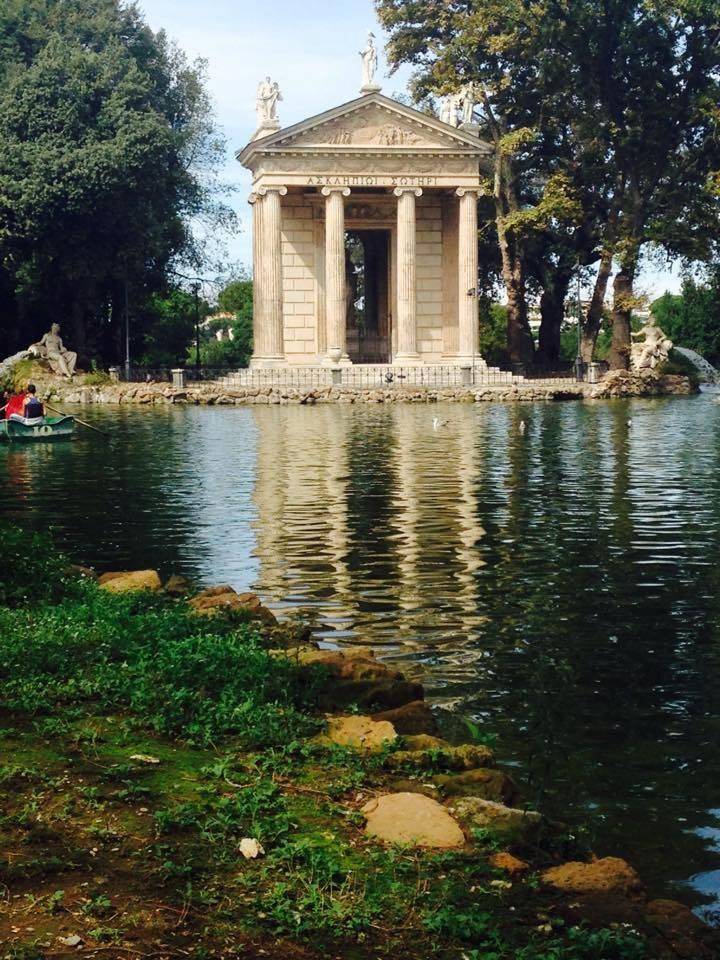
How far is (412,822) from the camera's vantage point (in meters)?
7.10

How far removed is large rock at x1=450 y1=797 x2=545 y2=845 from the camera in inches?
279

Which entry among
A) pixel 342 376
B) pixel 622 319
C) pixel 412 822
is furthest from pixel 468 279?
pixel 412 822

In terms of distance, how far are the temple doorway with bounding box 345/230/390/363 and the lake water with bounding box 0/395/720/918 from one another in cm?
4357

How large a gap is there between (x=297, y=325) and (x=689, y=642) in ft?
219

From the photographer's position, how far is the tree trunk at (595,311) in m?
76.8

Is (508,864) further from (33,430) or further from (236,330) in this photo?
(236,330)

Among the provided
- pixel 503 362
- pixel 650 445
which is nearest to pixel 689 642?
pixel 650 445

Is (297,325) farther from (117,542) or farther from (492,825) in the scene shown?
(492,825)

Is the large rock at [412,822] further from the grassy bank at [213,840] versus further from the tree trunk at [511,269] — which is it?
the tree trunk at [511,269]

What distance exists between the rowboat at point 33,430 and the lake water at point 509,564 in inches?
26.3

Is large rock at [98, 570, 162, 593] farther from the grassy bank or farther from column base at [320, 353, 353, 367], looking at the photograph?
column base at [320, 353, 353, 367]

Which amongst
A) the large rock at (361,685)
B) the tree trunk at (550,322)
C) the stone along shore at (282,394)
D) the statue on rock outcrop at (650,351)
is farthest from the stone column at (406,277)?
the large rock at (361,685)

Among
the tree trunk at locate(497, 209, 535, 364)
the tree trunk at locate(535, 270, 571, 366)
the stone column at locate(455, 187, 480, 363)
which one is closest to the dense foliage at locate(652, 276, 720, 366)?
the tree trunk at locate(535, 270, 571, 366)

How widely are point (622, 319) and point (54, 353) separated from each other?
32.9 m
